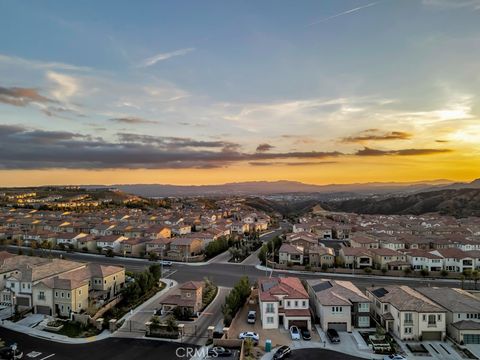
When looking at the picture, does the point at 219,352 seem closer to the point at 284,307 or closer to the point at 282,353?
the point at 282,353

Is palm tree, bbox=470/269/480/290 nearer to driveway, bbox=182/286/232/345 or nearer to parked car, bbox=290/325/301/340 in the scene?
parked car, bbox=290/325/301/340

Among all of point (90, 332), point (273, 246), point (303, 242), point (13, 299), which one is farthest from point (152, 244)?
point (90, 332)

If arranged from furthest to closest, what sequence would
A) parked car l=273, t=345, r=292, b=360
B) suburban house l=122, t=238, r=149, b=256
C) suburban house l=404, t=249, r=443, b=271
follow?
suburban house l=122, t=238, r=149, b=256 → suburban house l=404, t=249, r=443, b=271 → parked car l=273, t=345, r=292, b=360

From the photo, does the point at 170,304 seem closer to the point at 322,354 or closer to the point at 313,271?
the point at 322,354

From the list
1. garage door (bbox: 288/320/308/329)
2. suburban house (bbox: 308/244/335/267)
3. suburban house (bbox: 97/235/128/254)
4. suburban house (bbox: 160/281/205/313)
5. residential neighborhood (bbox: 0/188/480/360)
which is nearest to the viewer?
residential neighborhood (bbox: 0/188/480/360)

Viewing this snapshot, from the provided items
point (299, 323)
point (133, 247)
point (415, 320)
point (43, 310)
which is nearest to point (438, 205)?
point (133, 247)

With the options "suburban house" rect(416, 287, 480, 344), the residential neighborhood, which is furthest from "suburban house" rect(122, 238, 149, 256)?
"suburban house" rect(416, 287, 480, 344)

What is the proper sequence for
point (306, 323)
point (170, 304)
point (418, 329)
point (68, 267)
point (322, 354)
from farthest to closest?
point (68, 267)
point (170, 304)
point (306, 323)
point (418, 329)
point (322, 354)
